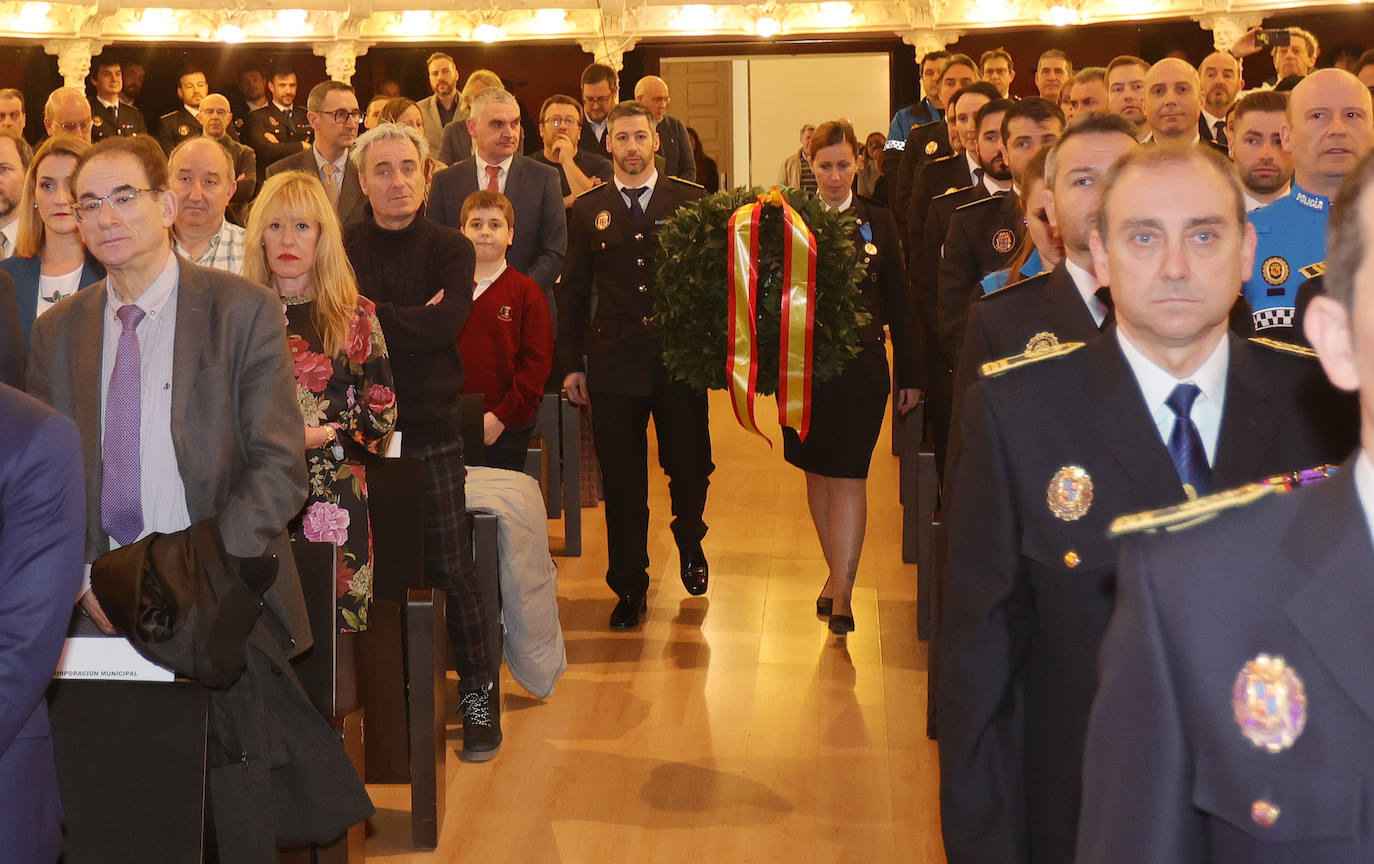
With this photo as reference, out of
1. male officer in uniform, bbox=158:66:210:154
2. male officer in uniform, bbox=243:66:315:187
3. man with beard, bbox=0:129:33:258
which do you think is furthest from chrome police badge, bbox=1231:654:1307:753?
male officer in uniform, bbox=158:66:210:154

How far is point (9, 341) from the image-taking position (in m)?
3.26

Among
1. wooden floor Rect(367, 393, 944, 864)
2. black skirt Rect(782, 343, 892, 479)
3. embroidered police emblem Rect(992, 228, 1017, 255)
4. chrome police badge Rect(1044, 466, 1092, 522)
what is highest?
embroidered police emblem Rect(992, 228, 1017, 255)

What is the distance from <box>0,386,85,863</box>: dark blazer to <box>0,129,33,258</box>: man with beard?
2.99 m

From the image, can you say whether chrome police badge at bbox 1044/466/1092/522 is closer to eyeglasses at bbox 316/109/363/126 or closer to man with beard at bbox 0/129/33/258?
man with beard at bbox 0/129/33/258

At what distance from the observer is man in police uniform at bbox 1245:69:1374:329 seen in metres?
3.47

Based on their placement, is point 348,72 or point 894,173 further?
point 348,72

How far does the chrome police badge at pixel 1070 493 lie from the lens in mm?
1993

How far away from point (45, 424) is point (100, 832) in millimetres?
1056

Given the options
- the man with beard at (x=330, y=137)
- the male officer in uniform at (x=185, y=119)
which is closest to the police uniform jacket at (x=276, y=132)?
the male officer in uniform at (x=185, y=119)

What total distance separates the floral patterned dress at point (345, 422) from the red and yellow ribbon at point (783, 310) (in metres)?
1.54

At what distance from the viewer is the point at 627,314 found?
5.66 meters

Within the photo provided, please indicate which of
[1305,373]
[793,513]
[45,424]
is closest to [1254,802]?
[1305,373]

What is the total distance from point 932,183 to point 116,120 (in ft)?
28.5

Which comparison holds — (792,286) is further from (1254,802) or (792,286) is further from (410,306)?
(1254,802)
